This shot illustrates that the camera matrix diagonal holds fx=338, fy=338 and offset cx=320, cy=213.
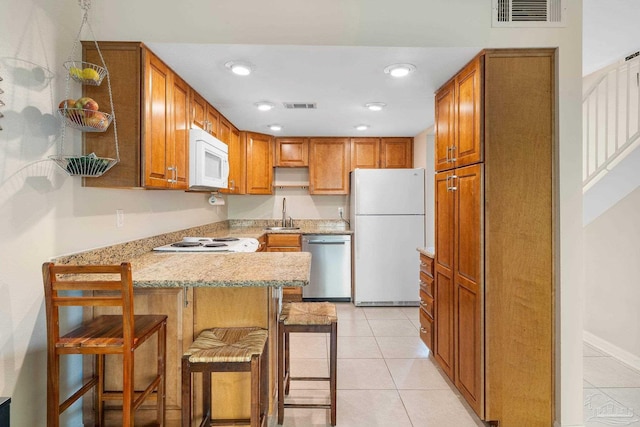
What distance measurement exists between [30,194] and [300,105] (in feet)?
6.89

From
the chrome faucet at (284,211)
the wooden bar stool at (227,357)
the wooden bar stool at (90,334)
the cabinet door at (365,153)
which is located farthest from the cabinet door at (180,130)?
the cabinet door at (365,153)

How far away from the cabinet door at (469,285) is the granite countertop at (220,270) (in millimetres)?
982

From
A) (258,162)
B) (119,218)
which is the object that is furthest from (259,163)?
(119,218)

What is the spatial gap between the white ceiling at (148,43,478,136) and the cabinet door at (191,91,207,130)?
6 centimetres

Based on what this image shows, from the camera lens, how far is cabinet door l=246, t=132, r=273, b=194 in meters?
4.27

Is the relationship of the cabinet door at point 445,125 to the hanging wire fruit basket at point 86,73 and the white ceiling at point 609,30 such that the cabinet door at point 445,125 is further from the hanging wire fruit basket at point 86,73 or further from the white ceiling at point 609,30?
the hanging wire fruit basket at point 86,73

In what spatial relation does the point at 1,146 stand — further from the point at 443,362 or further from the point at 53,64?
the point at 443,362

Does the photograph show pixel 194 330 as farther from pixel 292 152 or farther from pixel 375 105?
pixel 292 152

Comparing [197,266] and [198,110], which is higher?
[198,110]

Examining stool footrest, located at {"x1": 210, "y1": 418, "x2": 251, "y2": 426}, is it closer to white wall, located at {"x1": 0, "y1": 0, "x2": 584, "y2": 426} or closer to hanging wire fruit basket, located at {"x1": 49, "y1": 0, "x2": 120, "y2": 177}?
white wall, located at {"x1": 0, "y1": 0, "x2": 584, "y2": 426}

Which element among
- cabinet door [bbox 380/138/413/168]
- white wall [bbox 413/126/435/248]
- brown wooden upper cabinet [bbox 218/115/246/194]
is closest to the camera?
brown wooden upper cabinet [bbox 218/115/246/194]

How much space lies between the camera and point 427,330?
2.80 m

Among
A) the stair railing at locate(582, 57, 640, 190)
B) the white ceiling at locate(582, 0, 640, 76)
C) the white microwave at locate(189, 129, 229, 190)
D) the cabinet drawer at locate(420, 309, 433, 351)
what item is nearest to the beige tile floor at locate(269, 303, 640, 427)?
the cabinet drawer at locate(420, 309, 433, 351)

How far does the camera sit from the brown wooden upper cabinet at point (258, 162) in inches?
168
